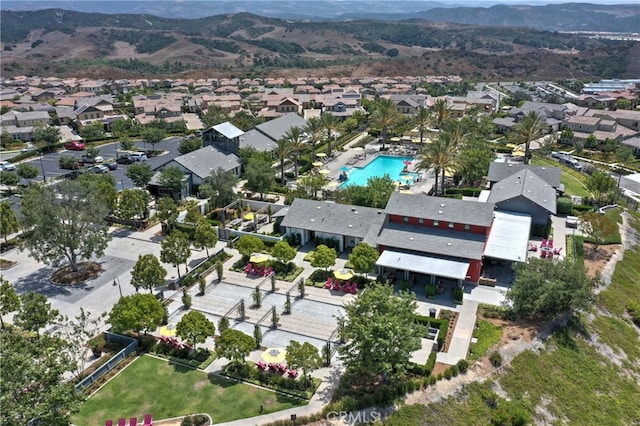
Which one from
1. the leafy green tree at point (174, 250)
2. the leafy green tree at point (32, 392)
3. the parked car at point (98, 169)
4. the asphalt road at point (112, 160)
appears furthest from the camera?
the parked car at point (98, 169)

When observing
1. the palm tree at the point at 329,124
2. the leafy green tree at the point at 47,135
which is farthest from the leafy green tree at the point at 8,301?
the leafy green tree at the point at 47,135

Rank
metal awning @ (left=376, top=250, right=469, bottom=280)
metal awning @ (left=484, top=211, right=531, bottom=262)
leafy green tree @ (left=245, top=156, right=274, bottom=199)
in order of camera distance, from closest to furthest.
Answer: metal awning @ (left=376, top=250, right=469, bottom=280)
metal awning @ (left=484, top=211, right=531, bottom=262)
leafy green tree @ (left=245, top=156, right=274, bottom=199)

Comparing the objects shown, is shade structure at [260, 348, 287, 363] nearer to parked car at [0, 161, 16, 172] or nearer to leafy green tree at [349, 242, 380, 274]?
leafy green tree at [349, 242, 380, 274]

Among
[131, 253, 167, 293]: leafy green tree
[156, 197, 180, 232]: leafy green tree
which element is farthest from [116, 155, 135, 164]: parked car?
[131, 253, 167, 293]: leafy green tree

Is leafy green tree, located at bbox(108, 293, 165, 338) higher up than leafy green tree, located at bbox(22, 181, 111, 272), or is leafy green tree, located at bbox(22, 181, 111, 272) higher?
leafy green tree, located at bbox(22, 181, 111, 272)

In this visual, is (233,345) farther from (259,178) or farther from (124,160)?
(124,160)

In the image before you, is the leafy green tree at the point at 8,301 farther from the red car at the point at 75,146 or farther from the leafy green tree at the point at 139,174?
the red car at the point at 75,146
